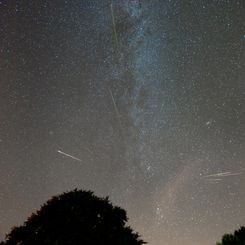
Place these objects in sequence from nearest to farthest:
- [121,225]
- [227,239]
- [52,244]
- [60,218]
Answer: [52,244]
[60,218]
[121,225]
[227,239]

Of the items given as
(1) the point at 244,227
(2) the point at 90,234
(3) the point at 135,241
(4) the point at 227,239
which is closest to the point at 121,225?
(3) the point at 135,241

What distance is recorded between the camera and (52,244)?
14141mm

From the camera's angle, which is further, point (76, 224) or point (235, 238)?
point (235, 238)

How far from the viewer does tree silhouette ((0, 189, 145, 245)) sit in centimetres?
1465

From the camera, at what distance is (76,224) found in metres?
15.1

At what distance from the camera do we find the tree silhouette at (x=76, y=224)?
14.6 m

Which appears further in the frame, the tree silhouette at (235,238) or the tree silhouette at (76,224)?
the tree silhouette at (235,238)

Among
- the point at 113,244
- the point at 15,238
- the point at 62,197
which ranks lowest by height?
the point at 113,244

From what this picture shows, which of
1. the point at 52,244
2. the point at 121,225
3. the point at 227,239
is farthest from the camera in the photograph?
the point at 227,239

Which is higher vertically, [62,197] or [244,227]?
[62,197]

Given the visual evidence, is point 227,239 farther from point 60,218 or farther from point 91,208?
point 60,218

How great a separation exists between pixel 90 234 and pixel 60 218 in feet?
5.71

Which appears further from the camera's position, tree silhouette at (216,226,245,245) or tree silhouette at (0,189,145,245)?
tree silhouette at (216,226,245,245)

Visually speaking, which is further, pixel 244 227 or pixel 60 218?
pixel 244 227
